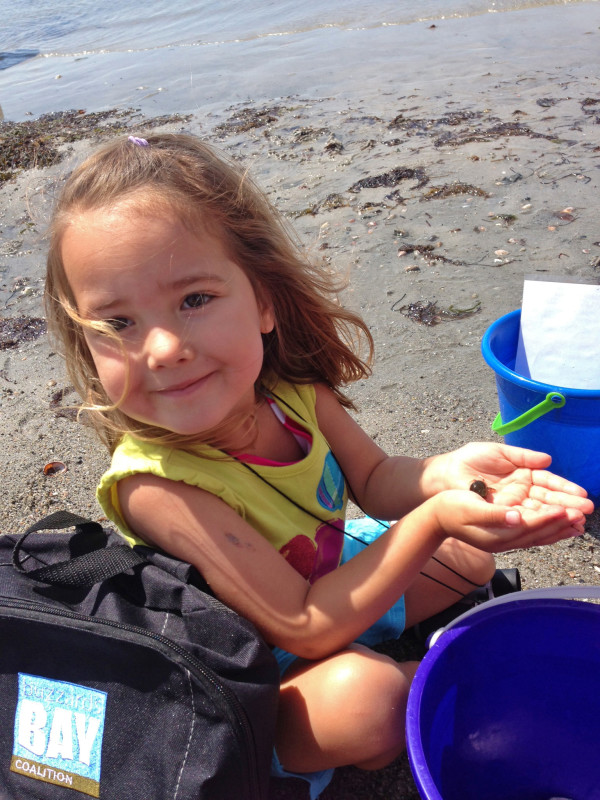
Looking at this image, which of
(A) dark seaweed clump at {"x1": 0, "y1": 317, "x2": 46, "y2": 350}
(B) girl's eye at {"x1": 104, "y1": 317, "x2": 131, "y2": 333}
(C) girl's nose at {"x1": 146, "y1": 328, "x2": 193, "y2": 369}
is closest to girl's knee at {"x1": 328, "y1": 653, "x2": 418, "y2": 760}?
(C) girl's nose at {"x1": 146, "y1": 328, "x2": 193, "y2": 369}

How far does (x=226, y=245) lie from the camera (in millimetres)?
1714

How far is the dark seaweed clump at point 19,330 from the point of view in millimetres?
3762

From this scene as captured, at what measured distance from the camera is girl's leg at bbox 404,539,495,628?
2.05 m

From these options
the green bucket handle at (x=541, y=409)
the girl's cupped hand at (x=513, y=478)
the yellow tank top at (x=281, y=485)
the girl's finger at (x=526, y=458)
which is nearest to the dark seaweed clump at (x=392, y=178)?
the green bucket handle at (x=541, y=409)

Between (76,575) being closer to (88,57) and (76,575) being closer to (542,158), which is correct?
(542,158)

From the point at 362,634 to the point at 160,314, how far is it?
1.13 metres

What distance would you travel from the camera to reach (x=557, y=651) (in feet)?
5.37

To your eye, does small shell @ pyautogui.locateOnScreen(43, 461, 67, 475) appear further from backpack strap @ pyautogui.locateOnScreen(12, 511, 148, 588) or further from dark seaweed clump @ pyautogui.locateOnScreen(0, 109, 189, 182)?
dark seaweed clump @ pyautogui.locateOnScreen(0, 109, 189, 182)

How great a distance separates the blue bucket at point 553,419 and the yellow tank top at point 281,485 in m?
0.61

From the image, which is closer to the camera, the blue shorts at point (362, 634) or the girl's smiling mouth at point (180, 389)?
the girl's smiling mouth at point (180, 389)

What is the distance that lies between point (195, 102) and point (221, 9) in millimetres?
6119

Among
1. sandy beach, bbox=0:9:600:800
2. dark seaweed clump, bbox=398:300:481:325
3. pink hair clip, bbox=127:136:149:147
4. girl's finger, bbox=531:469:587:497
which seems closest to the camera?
girl's finger, bbox=531:469:587:497

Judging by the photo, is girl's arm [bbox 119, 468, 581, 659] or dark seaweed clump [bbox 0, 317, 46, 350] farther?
dark seaweed clump [bbox 0, 317, 46, 350]

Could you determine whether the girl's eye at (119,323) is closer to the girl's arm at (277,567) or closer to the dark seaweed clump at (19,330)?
the girl's arm at (277,567)
